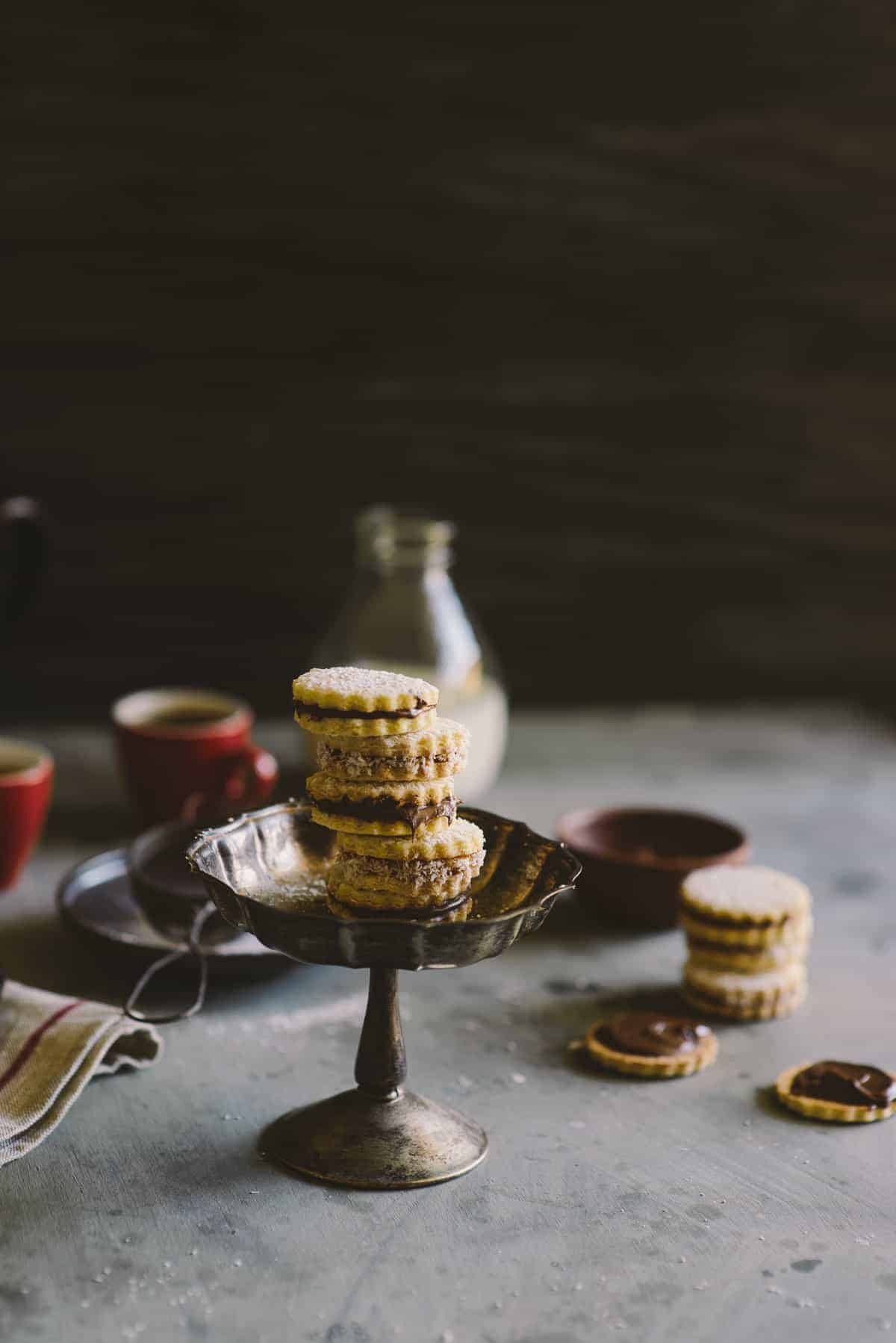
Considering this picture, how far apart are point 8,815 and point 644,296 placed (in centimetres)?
113

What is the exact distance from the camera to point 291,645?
6.49 feet

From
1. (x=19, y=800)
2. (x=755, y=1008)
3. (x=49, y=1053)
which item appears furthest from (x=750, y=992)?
(x=19, y=800)

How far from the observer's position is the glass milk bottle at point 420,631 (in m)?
1.48

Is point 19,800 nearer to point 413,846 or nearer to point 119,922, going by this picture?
point 119,922

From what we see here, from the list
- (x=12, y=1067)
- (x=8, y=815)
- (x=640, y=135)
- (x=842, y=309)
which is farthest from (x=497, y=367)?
(x=12, y=1067)

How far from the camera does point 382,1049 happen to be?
95cm

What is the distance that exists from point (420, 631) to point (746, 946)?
511mm

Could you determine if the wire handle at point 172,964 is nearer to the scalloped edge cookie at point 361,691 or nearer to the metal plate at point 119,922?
the metal plate at point 119,922

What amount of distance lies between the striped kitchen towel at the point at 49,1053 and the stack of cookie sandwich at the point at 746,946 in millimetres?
421

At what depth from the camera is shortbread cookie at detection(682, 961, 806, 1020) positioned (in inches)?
44.5

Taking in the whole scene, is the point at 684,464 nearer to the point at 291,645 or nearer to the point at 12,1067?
the point at 291,645

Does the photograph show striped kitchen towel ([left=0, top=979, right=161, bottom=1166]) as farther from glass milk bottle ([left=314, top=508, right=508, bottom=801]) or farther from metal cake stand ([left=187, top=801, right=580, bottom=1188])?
glass milk bottle ([left=314, top=508, right=508, bottom=801])

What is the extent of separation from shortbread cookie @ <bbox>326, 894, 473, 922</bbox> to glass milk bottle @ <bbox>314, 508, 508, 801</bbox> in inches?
22.6

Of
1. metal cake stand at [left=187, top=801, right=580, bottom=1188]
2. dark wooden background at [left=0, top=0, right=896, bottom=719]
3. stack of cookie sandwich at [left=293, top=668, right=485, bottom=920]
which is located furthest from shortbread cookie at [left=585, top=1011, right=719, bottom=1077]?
dark wooden background at [left=0, top=0, right=896, bottom=719]
